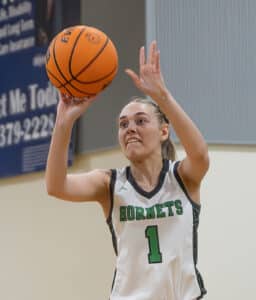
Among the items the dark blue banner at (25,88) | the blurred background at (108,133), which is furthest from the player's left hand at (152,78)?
the dark blue banner at (25,88)

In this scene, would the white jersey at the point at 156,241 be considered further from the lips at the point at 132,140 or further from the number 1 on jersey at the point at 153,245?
the lips at the point at 132,140

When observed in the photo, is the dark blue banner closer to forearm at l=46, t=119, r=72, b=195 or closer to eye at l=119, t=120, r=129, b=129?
eye at l=119, t=120, r=129, b=129

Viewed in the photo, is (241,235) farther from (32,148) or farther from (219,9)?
(32,148)

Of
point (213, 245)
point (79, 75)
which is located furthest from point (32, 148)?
point (79, 75)

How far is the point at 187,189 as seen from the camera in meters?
2.40

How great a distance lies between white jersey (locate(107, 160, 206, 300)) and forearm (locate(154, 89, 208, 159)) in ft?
0.63

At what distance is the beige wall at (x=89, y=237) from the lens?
3.49 metres

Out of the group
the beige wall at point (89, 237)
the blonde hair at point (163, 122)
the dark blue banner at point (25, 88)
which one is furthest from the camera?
the dark blue banner at point (25, 88)

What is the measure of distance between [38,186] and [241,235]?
153cm

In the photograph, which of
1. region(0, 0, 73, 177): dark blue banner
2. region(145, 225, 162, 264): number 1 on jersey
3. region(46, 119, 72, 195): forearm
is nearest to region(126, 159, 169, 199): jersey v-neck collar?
region(145, 225, 162, 264): number 1 on jersey

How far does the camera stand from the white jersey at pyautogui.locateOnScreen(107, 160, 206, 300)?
2.27 metres

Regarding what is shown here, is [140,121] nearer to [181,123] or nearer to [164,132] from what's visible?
[164,132]

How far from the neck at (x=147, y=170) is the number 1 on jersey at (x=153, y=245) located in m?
0.19

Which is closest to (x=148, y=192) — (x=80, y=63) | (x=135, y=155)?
(x=135, y=155)
